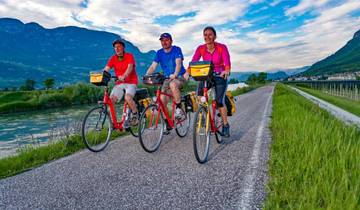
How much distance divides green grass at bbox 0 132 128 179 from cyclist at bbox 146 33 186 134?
227 centimetres

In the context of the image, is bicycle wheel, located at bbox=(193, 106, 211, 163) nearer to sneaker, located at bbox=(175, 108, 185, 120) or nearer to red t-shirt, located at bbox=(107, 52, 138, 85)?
sneaker, located at bbox=(175, 108, 185, 120)

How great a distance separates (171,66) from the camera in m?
6.50

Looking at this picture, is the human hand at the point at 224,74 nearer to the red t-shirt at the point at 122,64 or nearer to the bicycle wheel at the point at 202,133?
the bicycle wheel at the point at 202,133

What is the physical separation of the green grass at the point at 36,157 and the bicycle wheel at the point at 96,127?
0.48 metres

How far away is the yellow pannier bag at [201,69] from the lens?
497 centimetres

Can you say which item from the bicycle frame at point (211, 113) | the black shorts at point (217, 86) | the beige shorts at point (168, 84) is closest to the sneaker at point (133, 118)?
the beige shorts at point (168, 84)

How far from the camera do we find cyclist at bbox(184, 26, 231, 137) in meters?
5.79

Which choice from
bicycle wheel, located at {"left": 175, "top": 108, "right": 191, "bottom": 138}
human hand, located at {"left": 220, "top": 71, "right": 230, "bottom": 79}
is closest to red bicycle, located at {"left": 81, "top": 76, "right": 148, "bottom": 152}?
bicycle wheel, located at {"left": 175, "top": 108, "right": 191, "bottom": 138}

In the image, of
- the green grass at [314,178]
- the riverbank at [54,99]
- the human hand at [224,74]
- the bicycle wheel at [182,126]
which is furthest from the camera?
the riverbank at [54,99]

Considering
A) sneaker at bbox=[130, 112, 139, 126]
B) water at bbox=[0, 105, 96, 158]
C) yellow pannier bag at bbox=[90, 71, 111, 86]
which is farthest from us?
water at bbox=[0, 105, 96, 158]

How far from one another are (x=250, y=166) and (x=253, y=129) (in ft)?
12.8

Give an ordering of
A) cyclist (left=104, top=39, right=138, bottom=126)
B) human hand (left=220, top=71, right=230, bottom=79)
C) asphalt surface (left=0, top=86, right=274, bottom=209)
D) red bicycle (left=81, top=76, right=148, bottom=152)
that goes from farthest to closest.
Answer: cyclist (left=104, top=39, right=138, bottom=126) < red bicycle (left=81, top=76, right=148, bottom=152) < human hand (left=220, top=71, right=230, bottom=79) < asphalt surface (left=0, top=86, right=274, bottom=209)

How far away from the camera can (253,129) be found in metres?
8.27

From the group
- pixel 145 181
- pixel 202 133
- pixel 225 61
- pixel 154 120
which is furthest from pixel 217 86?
pixel 145 181
